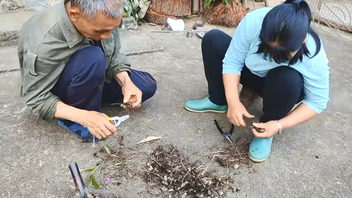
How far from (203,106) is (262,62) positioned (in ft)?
1.86

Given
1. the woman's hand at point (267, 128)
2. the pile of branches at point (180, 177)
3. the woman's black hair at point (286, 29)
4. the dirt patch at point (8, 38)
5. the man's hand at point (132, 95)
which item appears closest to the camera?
the woman's black hair at point (286, 29)

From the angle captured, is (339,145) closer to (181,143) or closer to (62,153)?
(181,143)

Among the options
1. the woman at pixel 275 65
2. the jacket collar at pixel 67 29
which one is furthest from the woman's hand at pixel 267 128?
the jacket collar at pixel 67 29

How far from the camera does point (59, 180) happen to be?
5.71 feet

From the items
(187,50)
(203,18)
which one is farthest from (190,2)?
(187,50)

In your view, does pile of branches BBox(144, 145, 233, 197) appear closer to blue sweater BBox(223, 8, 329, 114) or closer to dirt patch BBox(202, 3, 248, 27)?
blue sweater BBox(223, 8, 329, 114)

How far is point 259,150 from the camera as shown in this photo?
1.98 meters

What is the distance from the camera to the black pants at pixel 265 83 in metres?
1.80

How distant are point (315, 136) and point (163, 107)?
0.99m

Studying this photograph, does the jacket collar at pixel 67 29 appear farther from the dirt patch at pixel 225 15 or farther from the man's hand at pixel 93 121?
the dirt patch at pixel 225 15

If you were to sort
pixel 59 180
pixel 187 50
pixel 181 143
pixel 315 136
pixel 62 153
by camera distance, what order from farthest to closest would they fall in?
pixel 187 50
pixel 315 136
pixel 181 143
pixel 62 153
pixel 59 180

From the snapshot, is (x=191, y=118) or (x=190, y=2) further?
(x=190, y=2)

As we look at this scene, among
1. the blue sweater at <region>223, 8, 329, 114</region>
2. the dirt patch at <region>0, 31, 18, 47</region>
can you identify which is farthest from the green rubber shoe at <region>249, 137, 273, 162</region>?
the dirt patch at <region>0, 31, 18, 47</region>

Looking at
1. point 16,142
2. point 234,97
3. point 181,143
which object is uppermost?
point 234,97
